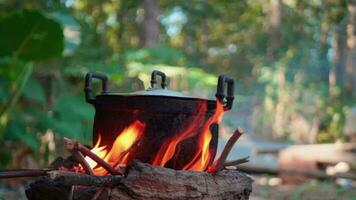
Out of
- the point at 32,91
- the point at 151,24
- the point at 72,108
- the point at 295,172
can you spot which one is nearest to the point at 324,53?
the point at 151,24

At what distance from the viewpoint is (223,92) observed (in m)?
2.15

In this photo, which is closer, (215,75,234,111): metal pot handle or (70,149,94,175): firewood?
(70,149,94,175): firewood

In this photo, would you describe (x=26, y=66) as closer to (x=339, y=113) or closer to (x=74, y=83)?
(x=74, y=83)

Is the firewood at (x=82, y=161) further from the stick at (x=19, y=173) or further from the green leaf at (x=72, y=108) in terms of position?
the green leaf at (x=72, y=108)

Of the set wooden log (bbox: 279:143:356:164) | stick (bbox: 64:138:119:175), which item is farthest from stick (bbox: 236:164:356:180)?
stick (bbox: 64:138:119:175)

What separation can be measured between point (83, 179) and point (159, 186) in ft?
0.86

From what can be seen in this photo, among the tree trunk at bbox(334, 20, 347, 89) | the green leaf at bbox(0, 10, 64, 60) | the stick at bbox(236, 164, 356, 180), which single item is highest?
the tree trunk at bbox(334, 20, 347, 89)

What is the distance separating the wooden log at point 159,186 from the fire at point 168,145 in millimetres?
131

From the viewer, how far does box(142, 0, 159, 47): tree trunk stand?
30.3 ft

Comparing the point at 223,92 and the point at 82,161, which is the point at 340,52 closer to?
the point at 223,92

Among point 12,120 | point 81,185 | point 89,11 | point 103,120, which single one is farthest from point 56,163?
point 89,11

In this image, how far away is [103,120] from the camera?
2.23 metres

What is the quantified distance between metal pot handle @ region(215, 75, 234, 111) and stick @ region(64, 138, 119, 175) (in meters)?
0.50

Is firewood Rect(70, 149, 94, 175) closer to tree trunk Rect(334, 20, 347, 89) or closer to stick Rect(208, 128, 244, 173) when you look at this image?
stick Rect(208, 128, 244, 173)
